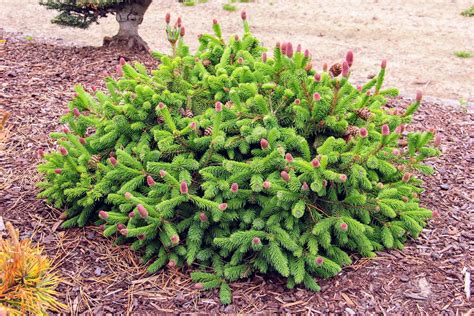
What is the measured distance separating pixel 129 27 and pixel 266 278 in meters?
4.35

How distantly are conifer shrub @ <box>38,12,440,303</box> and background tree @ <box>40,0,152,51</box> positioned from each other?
3.19 metres

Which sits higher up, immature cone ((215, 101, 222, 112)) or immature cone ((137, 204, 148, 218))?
immature cone ((215, 101, 222, 112))

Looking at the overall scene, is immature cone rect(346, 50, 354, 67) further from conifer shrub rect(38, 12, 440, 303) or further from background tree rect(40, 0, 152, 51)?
background tree rect(40, 0, 152, 51)

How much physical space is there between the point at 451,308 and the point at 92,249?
197 centimetres

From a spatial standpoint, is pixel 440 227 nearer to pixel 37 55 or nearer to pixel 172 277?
pixel 172 277

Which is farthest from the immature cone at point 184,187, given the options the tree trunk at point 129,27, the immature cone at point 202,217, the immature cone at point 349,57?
the tree trunk at point 129,27

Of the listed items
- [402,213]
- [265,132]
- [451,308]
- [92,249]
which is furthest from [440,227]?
[92,249]

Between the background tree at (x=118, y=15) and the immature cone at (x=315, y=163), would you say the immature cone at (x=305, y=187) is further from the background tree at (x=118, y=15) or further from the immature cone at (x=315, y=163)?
the background tree at (x=118, y=15)

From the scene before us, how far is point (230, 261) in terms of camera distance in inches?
104

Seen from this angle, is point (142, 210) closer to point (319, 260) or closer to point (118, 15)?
point (319, 260)

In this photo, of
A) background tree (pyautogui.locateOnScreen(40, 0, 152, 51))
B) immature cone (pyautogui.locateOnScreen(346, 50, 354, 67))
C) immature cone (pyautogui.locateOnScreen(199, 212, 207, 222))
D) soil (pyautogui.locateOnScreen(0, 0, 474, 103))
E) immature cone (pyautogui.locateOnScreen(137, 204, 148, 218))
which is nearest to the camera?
immature cone (pyautogui.locateOnScreen(137, 204, 148, 218))

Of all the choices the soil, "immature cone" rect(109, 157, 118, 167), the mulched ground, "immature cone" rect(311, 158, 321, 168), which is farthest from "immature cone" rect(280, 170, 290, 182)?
the soil

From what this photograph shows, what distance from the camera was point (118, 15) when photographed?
603 cm

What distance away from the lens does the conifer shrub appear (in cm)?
252
